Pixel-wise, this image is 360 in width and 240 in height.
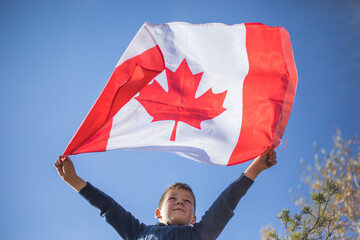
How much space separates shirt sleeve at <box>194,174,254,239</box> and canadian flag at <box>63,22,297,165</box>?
19.4 inches

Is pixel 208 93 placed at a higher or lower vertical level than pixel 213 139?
higher

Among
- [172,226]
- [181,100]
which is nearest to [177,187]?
[172,226]

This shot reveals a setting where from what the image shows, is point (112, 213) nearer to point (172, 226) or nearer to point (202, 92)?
point (172, 226)

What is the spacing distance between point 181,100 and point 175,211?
43.2 inches

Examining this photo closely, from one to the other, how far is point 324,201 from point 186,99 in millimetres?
3435

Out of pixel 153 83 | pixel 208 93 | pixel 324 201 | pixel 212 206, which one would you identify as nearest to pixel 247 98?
pixel 208 93

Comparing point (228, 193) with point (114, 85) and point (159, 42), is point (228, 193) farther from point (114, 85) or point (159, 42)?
point (159, 42)

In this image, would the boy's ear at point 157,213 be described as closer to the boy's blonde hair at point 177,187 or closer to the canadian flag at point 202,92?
the boy's blonde hair at point 177,187

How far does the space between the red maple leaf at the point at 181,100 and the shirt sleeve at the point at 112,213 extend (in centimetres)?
90

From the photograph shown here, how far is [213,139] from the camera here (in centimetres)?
280

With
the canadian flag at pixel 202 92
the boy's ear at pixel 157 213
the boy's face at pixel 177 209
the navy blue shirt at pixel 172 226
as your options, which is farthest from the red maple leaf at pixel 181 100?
the navy blue shirt at pixel 172 226

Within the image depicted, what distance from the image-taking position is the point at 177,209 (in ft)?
7.57

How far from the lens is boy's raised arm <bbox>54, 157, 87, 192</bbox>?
2.22m

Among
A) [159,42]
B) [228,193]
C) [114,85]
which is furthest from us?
[159,42]
